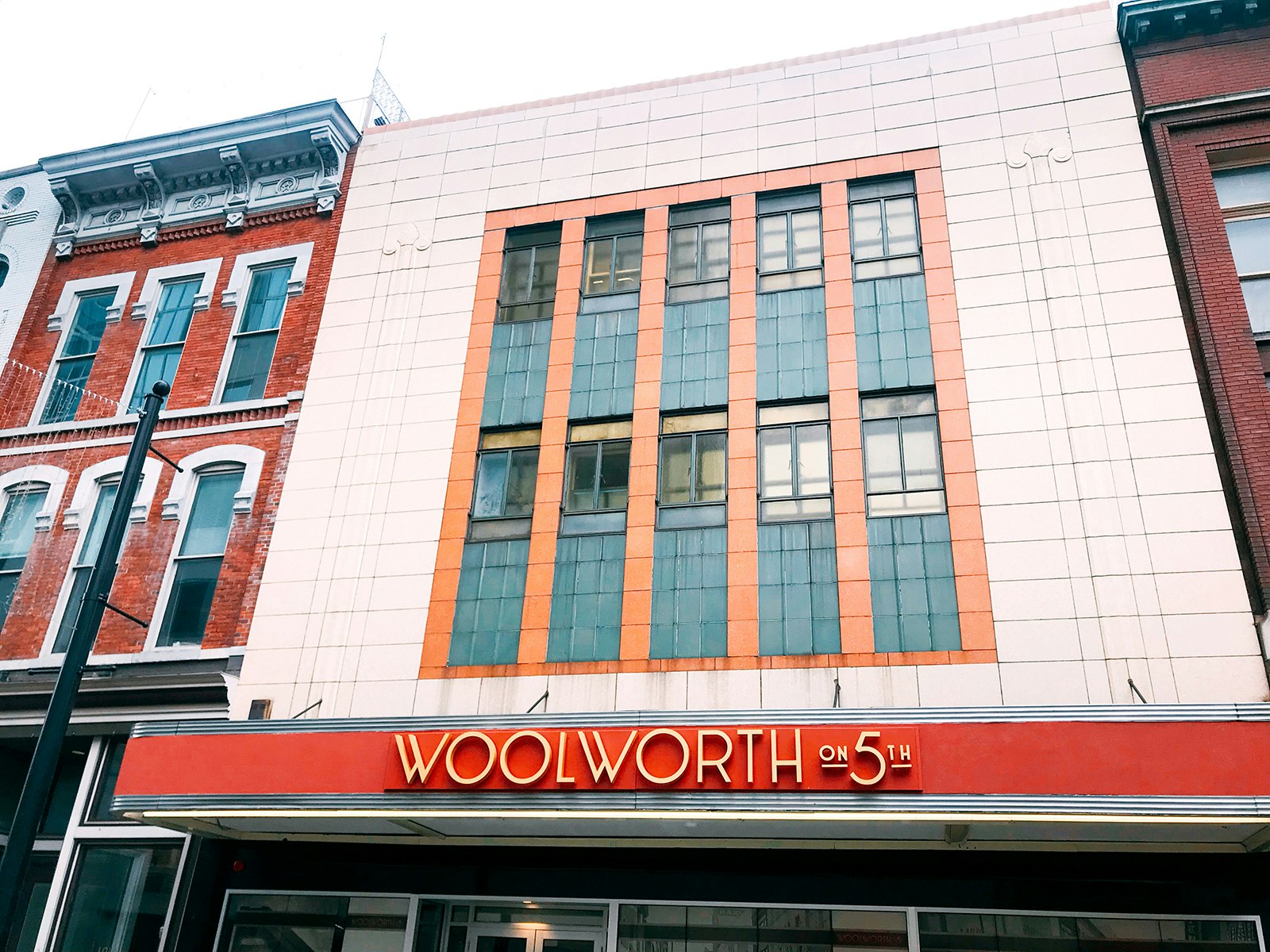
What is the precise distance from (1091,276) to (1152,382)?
2.01 metres

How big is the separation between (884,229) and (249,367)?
1208cm

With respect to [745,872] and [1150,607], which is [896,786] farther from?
[1150,607]

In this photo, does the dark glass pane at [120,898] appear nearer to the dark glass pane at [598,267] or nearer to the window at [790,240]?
the dark glass pane at [598,267]

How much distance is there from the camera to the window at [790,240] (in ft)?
57.1

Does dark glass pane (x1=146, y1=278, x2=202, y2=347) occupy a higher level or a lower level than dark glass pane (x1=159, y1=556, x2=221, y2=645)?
higher

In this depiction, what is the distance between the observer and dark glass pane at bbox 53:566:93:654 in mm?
17984

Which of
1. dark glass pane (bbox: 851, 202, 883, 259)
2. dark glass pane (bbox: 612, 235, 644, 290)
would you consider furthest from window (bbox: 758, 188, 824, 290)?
dark glass pane (bbox: 612, 235, 644, 290)

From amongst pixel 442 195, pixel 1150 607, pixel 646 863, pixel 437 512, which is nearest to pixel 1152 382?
pixel 1150 607

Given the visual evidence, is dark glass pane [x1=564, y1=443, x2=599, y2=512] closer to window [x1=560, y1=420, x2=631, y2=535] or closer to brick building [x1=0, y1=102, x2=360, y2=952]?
window [x1=560, y1=420, x2=631, y2=535]

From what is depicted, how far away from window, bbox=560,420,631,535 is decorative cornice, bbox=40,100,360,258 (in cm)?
812

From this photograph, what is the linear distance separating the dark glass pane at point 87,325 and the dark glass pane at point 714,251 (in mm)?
12589

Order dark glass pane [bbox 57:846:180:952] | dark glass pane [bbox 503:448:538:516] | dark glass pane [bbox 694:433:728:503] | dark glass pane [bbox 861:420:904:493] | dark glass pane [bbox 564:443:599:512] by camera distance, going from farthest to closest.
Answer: dark glass pane [bbox 503:448:538:516]
dark glass pane [bbox 564:443:599:512]
dark glass pane [bbox 694:433:728:503]
dark glass pane [bbox 57:846:180:952]
dark glass pane [bbox 861:420:904:493]

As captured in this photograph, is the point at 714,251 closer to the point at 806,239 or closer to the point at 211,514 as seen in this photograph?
the point at 806,239

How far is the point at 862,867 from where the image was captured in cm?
1320
